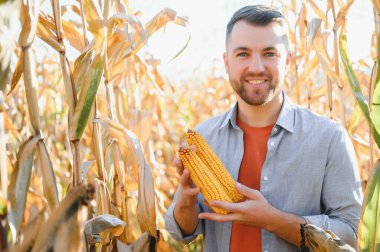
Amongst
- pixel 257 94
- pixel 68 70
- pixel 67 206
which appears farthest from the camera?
pixel 257 94

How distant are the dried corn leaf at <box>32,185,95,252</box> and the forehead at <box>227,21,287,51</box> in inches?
36.6

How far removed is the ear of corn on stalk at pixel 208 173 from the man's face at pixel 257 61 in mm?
280

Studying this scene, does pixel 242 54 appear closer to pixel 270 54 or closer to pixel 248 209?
pixel 270 54

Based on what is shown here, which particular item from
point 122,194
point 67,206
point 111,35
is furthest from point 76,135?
point 122,194

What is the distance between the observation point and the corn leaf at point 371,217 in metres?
1.24

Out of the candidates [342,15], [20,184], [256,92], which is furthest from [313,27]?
[20,184]

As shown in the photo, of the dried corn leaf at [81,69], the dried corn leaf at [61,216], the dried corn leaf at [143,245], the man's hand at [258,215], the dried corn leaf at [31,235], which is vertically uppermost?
the dried corn leaf at [81,69]

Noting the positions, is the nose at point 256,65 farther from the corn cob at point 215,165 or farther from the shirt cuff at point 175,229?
the shirt cuff at point 175,229

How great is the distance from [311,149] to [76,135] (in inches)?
34.6

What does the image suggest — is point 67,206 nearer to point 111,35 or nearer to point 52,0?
point 52,0

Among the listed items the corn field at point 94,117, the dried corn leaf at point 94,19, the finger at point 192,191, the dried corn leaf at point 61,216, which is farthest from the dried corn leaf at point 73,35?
the dried corn leaf at point 61,216

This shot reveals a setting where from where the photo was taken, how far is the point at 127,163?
200 cm

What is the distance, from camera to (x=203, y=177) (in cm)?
157

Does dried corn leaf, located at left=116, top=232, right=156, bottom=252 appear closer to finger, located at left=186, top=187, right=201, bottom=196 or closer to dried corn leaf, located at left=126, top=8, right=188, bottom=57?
finger, located at left=186, top=187, right=201, bottom=196
